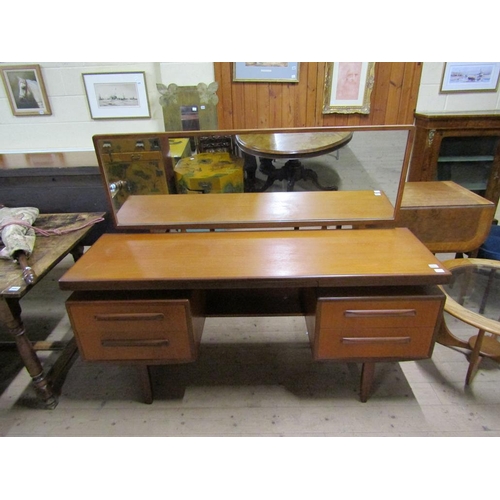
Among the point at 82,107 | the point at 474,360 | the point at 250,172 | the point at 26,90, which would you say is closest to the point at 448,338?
the point at 474,360

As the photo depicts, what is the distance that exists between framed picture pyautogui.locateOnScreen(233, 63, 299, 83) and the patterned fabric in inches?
93.6

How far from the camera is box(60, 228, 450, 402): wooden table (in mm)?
1138

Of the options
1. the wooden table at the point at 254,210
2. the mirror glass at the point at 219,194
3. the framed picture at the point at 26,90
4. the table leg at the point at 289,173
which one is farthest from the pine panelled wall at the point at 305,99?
the wooden table at the point at 254,210

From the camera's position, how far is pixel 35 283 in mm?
1292

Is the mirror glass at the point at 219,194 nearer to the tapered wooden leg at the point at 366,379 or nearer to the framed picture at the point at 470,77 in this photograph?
the tapered wooden leg at the point at 366,379

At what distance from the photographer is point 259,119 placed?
336cm

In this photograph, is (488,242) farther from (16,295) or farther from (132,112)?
(132,112)

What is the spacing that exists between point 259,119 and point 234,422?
9.48 feet

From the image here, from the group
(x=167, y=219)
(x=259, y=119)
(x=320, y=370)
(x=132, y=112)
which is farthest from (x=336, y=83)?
(x=320, y=370)

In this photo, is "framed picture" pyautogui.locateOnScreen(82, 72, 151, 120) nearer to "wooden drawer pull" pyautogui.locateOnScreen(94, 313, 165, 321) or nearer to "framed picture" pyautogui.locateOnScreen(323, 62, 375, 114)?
"framed picture" pyautogui.locateOnScreen(323, 62, 375, 114)

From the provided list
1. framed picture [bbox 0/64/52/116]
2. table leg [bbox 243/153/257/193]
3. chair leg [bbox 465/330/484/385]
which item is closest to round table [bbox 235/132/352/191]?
table leg [bbox 243/153/257/193]

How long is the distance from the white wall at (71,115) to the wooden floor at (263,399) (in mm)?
2188

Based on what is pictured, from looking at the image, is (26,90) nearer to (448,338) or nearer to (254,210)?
(254,210)

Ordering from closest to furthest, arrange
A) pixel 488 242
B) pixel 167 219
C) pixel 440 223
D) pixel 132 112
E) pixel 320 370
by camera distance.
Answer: pixel 167 219 < pixel 320 370 < pixel 440 223 < pixel 488 242 < pixel 132 112
